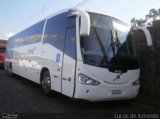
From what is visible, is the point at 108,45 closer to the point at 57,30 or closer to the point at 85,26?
the point at 85,26

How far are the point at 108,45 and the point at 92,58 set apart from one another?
699 millimetres

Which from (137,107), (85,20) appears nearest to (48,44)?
(85,20)

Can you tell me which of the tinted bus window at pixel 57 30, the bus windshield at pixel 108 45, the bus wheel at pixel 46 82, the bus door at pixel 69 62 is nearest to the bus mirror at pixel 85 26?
the bus windshield at pixel 108 45

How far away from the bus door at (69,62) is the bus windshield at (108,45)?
41 cm

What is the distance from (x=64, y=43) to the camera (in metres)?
8.47

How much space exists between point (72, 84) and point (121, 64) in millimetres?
1544

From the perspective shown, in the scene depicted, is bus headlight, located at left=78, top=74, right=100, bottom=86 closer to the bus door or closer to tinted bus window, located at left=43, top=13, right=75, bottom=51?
the bus door

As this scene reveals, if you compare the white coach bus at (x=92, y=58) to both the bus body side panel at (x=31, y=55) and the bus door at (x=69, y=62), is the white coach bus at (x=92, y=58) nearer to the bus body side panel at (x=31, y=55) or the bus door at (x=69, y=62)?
the bus door at (x=69, y=62)

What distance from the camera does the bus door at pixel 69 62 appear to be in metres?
7.66

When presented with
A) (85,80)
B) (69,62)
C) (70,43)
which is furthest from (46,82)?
(85,80)

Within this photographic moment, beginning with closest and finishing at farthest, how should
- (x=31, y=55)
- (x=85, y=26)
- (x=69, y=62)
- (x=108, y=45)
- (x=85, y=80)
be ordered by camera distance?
(x=85, y=26) < (x=85, y=80) < (x=108, y=45) < (x=69, y=62) < (x=31, y=55)

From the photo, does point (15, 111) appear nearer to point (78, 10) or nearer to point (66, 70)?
point (66, 70)

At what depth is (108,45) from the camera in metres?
7.79

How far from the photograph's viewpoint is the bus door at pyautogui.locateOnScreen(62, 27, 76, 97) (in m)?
7.66
